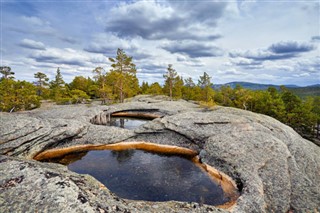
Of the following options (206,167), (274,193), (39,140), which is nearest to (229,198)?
(274,193)

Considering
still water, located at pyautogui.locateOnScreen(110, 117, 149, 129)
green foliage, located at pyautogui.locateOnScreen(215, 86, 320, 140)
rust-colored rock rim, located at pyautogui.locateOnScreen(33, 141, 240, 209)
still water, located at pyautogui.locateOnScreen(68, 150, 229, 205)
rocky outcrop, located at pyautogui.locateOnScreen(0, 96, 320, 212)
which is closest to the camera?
rocky outcrop, located at pyautogui.locateOnScreen(0, 96, 320, 212)

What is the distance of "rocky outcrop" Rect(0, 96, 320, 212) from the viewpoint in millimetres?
8266

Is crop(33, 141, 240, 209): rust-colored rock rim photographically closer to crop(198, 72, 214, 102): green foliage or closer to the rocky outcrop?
the rocky outcrop

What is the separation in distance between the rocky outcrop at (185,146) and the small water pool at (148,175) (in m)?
2.15

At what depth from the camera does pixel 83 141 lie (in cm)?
2305

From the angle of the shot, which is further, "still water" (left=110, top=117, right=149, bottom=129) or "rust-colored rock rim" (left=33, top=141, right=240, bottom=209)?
"still water" (left=110, top=117, right=149, bottom=129)

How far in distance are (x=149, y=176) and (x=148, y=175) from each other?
203 millimetres

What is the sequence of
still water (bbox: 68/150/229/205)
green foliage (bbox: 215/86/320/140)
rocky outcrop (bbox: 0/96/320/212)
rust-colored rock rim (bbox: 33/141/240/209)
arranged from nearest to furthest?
1. rocky outcrop (bbox: 0/96/320/212)
2. still water (bbox: 68/150/229/205)
3. rust-colored rock rim (bbox: 33/141/240/209)
4. green foliage (bbox: 215/86/320/140)

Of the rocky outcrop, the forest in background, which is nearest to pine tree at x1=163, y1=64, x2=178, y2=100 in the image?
the forest in background

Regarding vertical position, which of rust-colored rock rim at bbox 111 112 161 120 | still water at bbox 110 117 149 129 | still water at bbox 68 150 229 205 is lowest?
still water at bbox 68 150 229 205

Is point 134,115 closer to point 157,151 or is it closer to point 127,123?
point 127,123

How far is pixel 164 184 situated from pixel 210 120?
39.8 ft

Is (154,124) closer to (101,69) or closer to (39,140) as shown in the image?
(39,140)

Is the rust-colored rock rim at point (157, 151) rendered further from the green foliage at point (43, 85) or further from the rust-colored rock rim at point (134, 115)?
the green foliage at point (43, 85)
